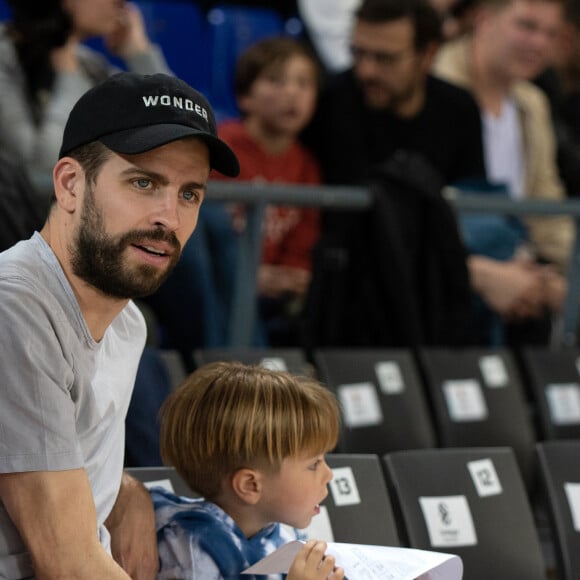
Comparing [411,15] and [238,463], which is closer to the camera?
[238,463]

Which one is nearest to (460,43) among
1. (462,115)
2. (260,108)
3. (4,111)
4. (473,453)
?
(462,115)

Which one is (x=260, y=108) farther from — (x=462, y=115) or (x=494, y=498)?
(x=494, y=498)

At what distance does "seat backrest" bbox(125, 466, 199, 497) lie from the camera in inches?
96.0

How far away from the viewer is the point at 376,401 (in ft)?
11.7

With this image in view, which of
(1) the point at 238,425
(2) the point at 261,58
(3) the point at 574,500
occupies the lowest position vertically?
(3) the point at 574,500

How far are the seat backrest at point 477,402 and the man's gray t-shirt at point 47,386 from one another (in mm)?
1809

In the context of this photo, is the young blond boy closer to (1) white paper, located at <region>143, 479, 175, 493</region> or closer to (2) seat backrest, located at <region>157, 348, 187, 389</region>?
(1) white paper, located at <region>143, 479, 175, 493</region>

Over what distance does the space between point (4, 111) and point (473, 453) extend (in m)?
1.79

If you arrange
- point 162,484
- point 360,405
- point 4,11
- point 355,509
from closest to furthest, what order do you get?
point 162,484 → point 355,509 → point 360,405 → point 4,11

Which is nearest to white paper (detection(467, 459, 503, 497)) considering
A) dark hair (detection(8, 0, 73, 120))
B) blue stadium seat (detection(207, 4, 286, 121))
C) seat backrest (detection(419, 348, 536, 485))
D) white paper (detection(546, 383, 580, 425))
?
seat backrest (detection(419, 348, 536, 485))

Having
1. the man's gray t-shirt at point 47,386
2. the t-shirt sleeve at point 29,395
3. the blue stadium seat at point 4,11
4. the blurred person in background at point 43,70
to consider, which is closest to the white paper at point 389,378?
the blurred person in background at point 43,70

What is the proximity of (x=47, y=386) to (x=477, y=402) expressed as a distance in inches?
85.9

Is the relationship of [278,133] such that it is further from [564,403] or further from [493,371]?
[564,403]

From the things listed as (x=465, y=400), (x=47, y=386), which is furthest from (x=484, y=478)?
(x=47, y=386)
